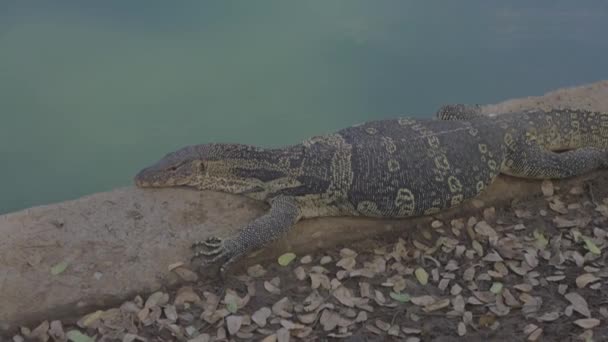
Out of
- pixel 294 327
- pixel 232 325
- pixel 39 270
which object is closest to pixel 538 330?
pixel 294 327

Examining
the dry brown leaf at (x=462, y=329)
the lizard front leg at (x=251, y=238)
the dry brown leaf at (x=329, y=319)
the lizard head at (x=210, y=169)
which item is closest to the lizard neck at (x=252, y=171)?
the lizard head at (x=210, y=169)

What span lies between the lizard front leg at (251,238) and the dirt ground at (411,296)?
0.48 feet

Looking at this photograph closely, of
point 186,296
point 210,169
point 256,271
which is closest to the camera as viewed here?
point 186,296

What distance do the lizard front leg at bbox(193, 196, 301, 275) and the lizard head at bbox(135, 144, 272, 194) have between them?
26cm

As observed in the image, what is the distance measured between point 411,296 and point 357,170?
2.83ft

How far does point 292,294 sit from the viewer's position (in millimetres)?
3912

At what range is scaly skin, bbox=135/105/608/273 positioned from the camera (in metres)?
4.27

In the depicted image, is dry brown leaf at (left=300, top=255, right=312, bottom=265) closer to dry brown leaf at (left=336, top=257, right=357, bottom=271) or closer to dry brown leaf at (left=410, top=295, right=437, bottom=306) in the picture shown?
dry brown leaf at (left=336, top=257, right=357, bottom=271)

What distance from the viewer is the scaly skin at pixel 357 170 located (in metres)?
4.27

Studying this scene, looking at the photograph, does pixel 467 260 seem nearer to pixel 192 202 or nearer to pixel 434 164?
pixel 434 164

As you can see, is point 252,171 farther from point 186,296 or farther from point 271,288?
point 186,296

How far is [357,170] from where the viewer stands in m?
4.28

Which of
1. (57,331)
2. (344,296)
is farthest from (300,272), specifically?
(57,331)

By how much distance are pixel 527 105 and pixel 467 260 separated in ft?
6.75
